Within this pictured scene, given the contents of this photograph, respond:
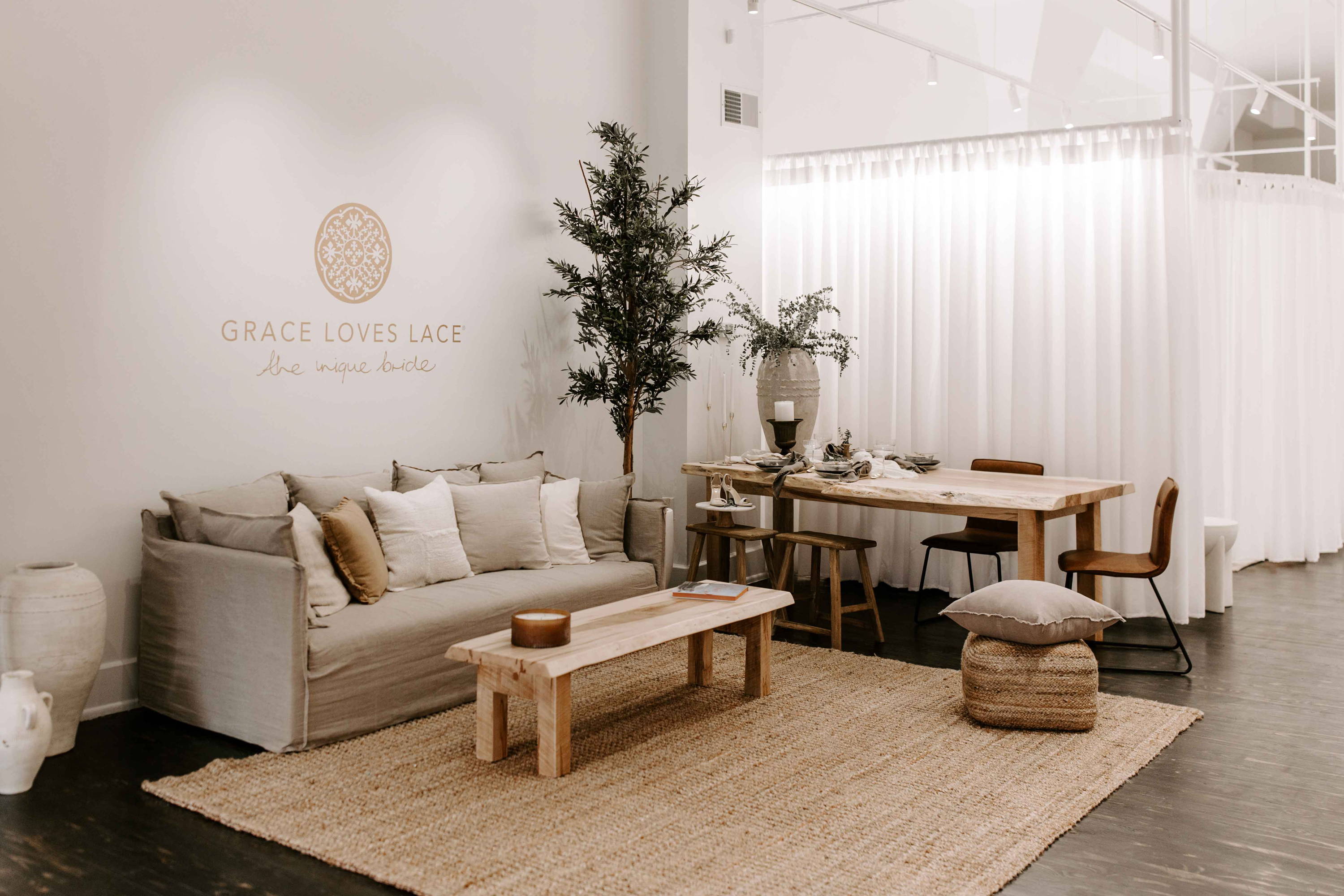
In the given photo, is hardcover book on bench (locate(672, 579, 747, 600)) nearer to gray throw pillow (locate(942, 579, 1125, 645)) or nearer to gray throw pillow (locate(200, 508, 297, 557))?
gray throw pillow (locate(942, 579, 1125, 645))

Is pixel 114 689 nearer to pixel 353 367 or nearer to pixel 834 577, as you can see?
pixel 353 367

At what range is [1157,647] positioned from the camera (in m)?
5.05

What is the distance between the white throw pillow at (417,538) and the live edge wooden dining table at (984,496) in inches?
61.9

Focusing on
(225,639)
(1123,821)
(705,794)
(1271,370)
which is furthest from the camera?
(1271,370)

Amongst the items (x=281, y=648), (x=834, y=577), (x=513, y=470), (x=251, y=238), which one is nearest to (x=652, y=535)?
(x=513, y=470)

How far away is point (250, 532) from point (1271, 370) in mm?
6228

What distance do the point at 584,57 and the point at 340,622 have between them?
3486mm

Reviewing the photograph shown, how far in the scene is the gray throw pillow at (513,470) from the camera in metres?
5.15

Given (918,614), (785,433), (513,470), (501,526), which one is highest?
(785,433)

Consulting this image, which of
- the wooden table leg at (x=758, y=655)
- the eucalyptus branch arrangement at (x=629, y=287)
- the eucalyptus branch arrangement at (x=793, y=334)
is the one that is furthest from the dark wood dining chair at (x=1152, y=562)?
the eucalyptus branch arrangement at (x=629, y=287)

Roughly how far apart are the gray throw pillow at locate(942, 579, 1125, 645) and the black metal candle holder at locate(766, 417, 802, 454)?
1.84 m

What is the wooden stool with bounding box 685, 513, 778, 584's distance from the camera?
5488mm

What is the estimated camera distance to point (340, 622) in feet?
12.7

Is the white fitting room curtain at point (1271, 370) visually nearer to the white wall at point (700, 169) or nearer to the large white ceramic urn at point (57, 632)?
the white wall at point (700, 169)
